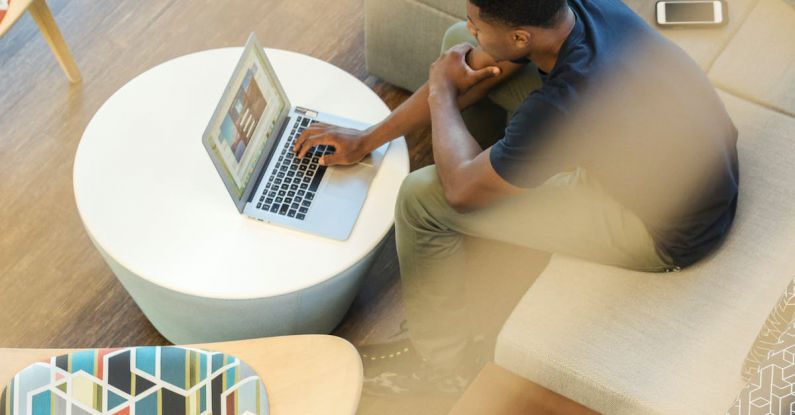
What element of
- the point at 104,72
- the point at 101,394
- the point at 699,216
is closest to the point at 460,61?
the point at 699,216

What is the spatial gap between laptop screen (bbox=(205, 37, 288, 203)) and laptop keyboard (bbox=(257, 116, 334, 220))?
44 mm

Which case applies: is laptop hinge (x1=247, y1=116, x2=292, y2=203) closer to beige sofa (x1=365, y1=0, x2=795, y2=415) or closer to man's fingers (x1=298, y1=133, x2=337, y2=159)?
man's fingers (x1=298, y1=133, x2=337, y2=159)

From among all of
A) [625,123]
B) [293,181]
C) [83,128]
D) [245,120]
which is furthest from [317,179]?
[83,128]

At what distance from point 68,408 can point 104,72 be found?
1.25m

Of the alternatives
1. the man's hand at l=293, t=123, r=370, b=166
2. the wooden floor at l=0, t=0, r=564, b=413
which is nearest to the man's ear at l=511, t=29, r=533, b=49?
the man's hand at l=293, t=123, r=370, b=166

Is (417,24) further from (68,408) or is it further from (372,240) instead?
(68,408)

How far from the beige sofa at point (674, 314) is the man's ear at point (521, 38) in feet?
1.49

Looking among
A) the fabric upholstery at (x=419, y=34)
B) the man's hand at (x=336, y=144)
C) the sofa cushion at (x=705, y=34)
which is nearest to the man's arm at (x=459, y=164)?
the man's hand at (x=336, y=144)

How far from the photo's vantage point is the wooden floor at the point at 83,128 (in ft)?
7.05

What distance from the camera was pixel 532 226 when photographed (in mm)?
1786

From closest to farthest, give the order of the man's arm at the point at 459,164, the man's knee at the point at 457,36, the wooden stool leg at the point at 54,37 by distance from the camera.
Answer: the man's arm at the point at 459,164
the man's knee at the point at 457,36
the wooden stool leg at the point at 54,37

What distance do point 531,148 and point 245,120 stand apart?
1.89 ft

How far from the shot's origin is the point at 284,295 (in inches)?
69.8

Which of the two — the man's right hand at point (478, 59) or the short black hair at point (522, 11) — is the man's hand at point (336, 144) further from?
the short black hair at point (522, 11)
